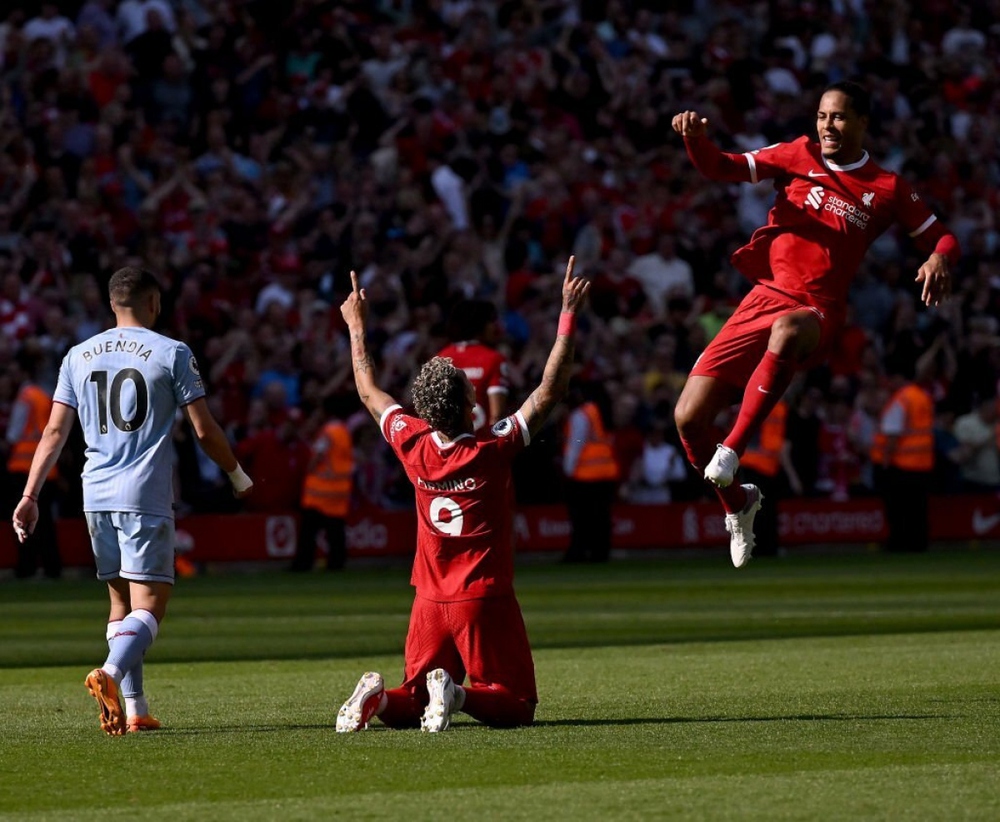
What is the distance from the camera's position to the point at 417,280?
25438mm

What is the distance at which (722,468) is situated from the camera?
10.2 m

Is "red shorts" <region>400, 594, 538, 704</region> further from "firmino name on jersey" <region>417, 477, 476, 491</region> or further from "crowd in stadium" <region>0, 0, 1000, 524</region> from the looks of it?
"crowd in stadium" <region>0, 0, 1000, 524</region>

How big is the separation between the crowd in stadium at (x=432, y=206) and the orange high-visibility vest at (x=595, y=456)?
99 cm

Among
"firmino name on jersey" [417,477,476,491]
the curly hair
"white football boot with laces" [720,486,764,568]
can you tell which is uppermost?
the curly hair

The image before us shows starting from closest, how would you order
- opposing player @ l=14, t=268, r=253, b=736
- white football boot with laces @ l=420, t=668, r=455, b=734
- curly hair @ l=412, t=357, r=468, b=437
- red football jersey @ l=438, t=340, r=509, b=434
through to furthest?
1. white football boot with laces @ l=420, t=668, r=455, b=734
2. curly hair @ l=412, t=357, r=468, b=437
3. opposing player @ l=14, t=268, r=253, b=736
4. red football jersey @ l=438, t=340, r=509, b=434

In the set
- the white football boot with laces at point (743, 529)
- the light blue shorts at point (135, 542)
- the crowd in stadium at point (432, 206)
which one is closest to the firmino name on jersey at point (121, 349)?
the light blue shorts at point (135, 542)

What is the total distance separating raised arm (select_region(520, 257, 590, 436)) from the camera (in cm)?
896

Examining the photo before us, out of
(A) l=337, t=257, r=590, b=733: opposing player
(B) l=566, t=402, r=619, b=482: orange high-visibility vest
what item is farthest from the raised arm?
(B) l=566, t=402, r=619, b=482: orange high-visibility vest

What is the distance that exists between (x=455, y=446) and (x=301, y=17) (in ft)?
65.1

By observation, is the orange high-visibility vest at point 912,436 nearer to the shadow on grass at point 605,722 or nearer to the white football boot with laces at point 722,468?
the white football boot with laces at point 722,468

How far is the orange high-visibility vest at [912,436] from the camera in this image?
25562mm

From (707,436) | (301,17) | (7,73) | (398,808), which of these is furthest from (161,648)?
(301,17)

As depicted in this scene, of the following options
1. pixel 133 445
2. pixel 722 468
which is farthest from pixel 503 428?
pixel 133 445

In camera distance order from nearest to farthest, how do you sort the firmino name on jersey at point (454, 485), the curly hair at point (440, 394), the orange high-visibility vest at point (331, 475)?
the curly hair at point (440, 394) → the firmino name on jersey at point (454, 485) → the orange high-visibility vest at point (331, 475)
